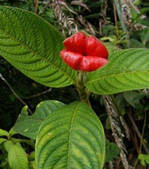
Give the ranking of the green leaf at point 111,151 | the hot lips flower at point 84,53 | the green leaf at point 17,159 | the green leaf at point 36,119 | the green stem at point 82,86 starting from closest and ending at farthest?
the hot lips flower at point 84,53 < the green stem at point 82,86 < the green leaf at point 36,119 < the green leaf at point 111,151 < the green leaf at point 17,159

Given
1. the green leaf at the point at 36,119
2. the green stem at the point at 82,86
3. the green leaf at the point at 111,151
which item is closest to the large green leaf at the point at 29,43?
the green stem at the point at 82,86

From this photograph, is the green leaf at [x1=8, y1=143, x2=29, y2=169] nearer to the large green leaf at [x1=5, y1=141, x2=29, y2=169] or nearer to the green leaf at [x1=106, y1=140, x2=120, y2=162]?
the large green leaf at [x1=5, y1=141, x2=29, y2=169]

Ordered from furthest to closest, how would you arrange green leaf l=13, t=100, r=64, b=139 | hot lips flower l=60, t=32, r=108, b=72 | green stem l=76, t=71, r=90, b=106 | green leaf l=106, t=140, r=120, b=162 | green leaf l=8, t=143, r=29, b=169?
green leaf l=8, t=143, r=29, b=169 < green leaf l=106, t=140, r=120, b=162 < green leaf l=13, t=100, r=64, b=139 < green stem l=76, t=71, r=90, b=106 < hot lips flower l=60, t=32, r=108, b=72

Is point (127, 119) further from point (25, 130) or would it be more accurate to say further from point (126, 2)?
point (25, 130)

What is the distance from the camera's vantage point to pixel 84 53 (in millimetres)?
650

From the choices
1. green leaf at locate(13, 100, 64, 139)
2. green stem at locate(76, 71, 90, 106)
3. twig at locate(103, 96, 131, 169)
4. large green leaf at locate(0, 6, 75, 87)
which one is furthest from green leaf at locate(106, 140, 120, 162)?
large green leaf at locate(0, 6, 75, 87)

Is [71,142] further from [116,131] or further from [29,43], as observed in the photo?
[116,131]

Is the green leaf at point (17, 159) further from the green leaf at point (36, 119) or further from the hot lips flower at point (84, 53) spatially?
the hot lips flower at point (84, 53)

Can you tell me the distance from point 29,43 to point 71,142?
0.82 ft

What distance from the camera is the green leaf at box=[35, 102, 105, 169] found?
2.12 ft

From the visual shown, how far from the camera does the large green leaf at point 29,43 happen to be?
0.68 metres

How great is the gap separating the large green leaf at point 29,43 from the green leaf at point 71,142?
0.12 meters

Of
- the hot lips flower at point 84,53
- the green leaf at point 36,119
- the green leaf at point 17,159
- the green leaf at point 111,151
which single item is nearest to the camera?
the hot lips flower at point 84,53

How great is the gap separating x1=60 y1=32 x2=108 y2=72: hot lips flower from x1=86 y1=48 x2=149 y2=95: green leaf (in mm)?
94
